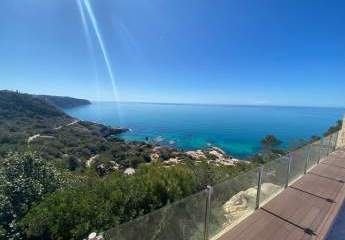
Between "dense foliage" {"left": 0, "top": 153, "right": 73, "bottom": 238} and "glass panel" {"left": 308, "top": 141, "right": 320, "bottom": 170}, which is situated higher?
"glass panel" {"left": 308, "top": 141, "right": 320, "bottom": 170}

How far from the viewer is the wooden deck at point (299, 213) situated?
439cm

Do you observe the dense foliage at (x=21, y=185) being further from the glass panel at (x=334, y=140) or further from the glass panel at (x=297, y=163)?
the glass panel at (x=334, y=140)

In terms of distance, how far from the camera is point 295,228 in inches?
182

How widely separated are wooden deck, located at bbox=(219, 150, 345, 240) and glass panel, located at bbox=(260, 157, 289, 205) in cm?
16

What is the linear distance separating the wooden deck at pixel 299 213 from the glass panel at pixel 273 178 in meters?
0.16

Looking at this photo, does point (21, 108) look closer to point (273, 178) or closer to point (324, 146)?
point (324, 146)

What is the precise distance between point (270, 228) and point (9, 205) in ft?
25.4

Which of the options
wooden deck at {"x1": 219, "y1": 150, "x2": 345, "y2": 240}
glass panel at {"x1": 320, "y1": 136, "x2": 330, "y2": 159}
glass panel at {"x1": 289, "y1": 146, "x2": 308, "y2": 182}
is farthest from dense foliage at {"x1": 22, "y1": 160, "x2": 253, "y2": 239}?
glass panel at {"x1": 320, "y1": 136, "x2": 330, "y2": 159}

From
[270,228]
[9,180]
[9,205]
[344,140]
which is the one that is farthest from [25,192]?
[344,140]

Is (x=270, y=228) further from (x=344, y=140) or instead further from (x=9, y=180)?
(x=344, y=140)

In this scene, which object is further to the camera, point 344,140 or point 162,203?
point 344,140

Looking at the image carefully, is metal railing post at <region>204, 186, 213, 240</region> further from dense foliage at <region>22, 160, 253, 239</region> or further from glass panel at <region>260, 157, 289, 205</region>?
dense foliage at <region>22, 160, 253, 239</region>

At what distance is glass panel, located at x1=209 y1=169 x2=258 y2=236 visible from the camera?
170 inches

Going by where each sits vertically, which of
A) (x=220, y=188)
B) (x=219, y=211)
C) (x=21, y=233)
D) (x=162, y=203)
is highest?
(x=220, y=188)
